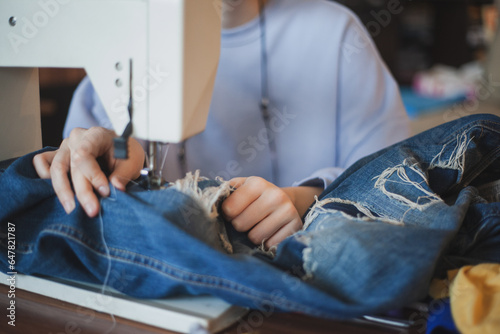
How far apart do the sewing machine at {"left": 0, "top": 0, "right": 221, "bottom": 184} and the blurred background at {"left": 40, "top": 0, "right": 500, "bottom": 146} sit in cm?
208

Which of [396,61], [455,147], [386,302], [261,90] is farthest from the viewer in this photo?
[396,61]

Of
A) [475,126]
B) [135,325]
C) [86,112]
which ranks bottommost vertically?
[135,325]

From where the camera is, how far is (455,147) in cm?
78

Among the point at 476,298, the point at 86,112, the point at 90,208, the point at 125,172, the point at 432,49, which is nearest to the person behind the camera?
the point at 476,298

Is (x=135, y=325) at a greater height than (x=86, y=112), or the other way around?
(x=86, y=112)

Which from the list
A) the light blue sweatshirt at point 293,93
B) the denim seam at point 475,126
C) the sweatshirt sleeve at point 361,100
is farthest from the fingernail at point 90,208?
the sweatshirt sleeve at point 361,100

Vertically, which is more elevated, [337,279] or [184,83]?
[184,83]

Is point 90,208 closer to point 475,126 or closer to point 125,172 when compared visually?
Result: point 125,172

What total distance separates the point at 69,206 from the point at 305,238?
33 centimetres

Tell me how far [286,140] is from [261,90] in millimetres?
157

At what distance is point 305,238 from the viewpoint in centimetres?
62

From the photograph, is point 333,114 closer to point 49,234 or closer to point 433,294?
point 433,294

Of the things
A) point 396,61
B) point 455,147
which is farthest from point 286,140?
point 396,61

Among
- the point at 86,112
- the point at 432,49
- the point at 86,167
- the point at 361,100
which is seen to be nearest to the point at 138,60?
the point at 86,167
